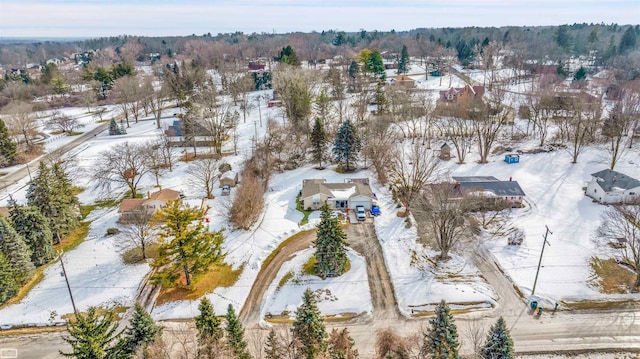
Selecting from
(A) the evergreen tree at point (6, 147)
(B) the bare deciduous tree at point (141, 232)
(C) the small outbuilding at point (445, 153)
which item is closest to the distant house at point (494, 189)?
(C) the small outbuilding at point (445, 153)

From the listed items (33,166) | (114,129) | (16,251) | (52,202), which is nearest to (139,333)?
(16,251)

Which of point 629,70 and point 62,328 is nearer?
point 62,328

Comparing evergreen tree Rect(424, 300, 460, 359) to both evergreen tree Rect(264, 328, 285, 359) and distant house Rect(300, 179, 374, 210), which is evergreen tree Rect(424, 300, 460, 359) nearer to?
evergreen tree Rect(264, 328, 285, 359)

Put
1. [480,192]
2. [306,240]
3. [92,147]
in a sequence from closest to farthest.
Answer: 1. [306,240]
2. [480,192]
3. [92,147]

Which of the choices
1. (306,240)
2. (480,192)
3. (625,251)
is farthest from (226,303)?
(625,251)

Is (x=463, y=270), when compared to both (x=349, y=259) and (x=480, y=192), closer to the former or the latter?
(x=349, y=259)
